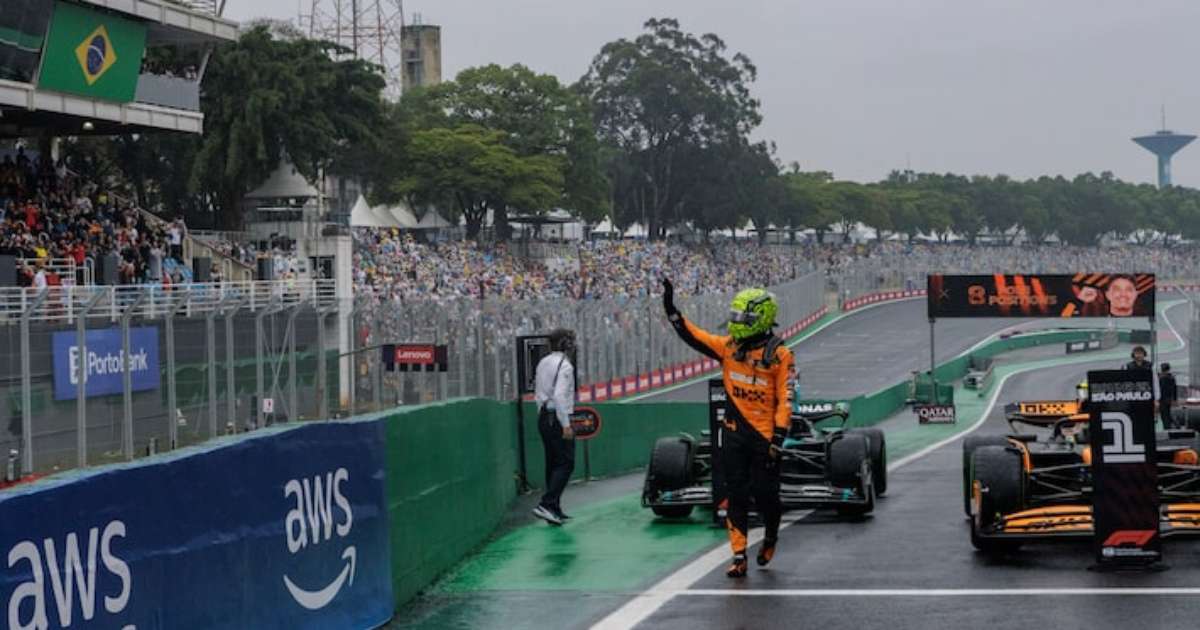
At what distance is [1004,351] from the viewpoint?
8781 centimetres

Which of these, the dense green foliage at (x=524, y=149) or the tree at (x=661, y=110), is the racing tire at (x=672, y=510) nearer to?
the dense green foliage at (x=524, y=149)

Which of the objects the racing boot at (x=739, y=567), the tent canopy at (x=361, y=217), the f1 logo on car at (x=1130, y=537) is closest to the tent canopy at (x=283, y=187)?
the tent canopy at (x=361, y=217)

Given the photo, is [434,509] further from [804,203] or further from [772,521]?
[804,203]

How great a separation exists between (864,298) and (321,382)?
3340 inches

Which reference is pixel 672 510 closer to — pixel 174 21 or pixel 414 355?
pixel 414 355

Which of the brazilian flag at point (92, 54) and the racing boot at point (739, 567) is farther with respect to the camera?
the brazilian flag at point (92, 54)

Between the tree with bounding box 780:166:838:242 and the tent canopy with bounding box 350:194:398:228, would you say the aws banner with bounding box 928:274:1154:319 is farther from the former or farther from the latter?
the tree with bounding box 780:166:838:242

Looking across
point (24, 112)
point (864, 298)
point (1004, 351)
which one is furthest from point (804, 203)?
point (24, 112)

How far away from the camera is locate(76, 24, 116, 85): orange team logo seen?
3744cm

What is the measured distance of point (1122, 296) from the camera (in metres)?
43.9

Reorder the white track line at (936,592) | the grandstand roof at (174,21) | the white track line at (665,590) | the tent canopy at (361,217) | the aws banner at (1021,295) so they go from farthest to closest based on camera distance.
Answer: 1. the tent canopy at (361,217)
2. the aws banner at (1021,295)
3. the grandstand roof at (174,21)
4. the white track line at (936,592)
5. the white track line at (665,590)

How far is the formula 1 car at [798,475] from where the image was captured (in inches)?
536

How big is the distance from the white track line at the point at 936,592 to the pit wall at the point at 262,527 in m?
1.74

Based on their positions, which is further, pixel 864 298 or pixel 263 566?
pixel 864 298
